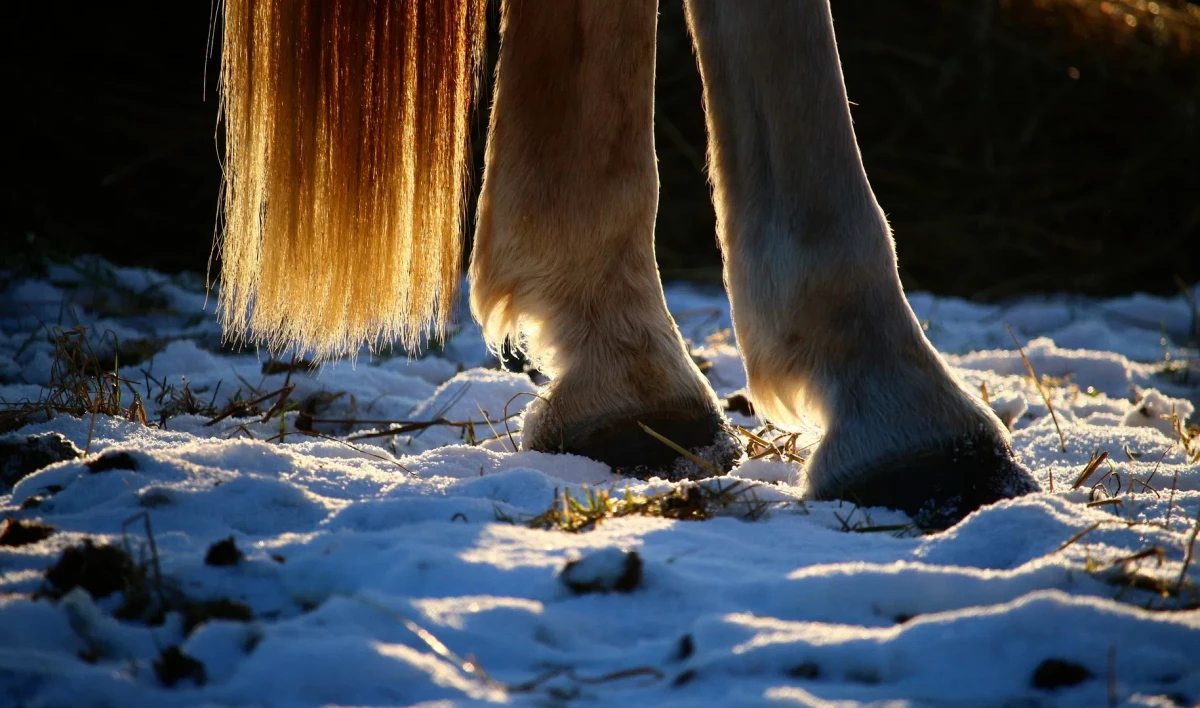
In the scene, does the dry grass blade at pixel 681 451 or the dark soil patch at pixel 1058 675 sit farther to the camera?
the dry grass blade at pixel 681 451

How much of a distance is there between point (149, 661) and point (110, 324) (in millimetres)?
2028

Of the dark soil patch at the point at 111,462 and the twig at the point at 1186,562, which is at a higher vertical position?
the twig at the point at 1186,562

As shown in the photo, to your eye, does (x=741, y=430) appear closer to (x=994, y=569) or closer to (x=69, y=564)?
(x=994, y=569)

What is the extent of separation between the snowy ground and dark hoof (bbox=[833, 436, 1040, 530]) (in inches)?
1.4

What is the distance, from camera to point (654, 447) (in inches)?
58.4

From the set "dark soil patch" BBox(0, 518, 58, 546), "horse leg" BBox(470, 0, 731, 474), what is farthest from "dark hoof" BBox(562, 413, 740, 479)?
"dark soil patch" BBox(0, 518, 58, 546)

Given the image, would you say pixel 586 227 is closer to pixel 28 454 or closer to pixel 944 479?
pixel 944 479

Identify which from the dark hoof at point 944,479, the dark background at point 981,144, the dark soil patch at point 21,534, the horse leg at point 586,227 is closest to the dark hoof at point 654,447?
the horse leg at point 586,227

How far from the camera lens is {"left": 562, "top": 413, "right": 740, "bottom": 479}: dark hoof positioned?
1.47 m

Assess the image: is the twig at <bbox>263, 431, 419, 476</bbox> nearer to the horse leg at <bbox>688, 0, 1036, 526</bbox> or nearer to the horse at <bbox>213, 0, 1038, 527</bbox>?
the horse at <bbox>213, 0, 1038, 527</bbox>

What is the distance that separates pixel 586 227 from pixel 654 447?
374mm

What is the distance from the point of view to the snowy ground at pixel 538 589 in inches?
31.4

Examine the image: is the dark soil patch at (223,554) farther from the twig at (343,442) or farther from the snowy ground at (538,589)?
the twig at (343,442)

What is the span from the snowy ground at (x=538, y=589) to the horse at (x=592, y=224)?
0.40 ft
